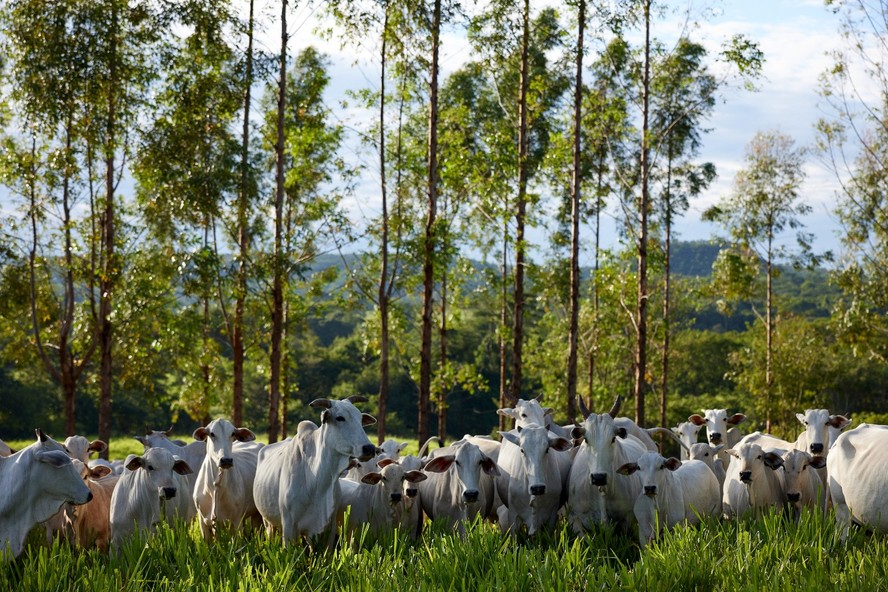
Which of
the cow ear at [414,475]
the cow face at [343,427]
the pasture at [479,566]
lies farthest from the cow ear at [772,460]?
the cow face at [343,427]

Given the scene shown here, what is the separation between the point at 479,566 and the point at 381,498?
3075 mm

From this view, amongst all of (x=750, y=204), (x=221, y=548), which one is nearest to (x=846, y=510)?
(x=221, y=548)

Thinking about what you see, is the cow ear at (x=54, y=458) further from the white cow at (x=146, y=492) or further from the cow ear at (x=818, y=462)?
the cow ear at (x=818, y=462)

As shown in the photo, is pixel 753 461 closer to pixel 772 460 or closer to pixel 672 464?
pixel 772 460

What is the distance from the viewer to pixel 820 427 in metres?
12.2

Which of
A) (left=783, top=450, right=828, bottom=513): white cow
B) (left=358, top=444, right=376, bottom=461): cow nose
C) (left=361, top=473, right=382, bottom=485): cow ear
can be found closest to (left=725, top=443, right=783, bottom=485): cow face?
(left=783, top=450, right=828, bottom=513): white cow

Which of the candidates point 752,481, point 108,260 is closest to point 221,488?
point 752,481

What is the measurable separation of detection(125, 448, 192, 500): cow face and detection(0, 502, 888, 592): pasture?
134 centimetres

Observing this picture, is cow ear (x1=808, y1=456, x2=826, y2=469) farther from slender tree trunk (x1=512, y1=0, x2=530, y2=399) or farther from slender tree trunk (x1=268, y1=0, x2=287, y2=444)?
slender tree trunk (x1=268, y1=0, x2=287, y2=444)

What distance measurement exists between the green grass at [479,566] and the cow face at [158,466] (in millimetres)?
1391

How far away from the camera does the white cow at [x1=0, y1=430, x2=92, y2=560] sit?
8242mm

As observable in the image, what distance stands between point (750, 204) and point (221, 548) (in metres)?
28.4

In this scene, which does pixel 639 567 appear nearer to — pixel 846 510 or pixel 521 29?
pixel 846 510

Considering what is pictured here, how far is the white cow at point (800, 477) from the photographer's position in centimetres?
1120
